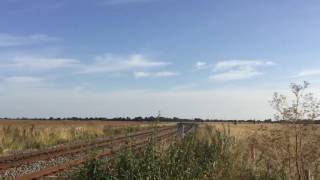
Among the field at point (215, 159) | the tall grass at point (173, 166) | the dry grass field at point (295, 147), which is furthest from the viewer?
the dry grass field at point (295, 147)

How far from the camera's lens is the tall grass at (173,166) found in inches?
440

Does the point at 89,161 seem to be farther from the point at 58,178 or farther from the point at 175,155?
the point at 58,178

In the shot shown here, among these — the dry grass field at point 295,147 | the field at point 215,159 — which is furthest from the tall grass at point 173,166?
the dry grass field at point 295,147

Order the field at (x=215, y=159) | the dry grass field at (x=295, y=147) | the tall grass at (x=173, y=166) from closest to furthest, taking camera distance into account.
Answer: the tall grass at (x=173, y=166), the field at (x=215, y=159), the dry grass field at (x=295, y=147)

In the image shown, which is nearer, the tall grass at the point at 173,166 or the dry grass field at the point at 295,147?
the tall grass at the point at 173,166

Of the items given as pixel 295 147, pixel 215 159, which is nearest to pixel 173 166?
pixel 215 159

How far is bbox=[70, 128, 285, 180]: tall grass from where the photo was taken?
11180mm

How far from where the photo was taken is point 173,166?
11.9 m

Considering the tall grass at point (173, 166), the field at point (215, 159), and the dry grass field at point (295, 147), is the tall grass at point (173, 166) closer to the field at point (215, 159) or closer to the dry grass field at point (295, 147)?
the field at point (215, 159)

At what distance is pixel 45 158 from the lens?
85.3 ft

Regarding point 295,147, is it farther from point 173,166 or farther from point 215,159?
point 173,166

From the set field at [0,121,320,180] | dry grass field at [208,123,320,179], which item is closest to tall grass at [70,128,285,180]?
field at [0,121,320,180]

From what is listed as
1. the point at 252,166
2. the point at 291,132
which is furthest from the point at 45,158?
the point at 291,132

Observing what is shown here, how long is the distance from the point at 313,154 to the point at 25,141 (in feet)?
86.7
